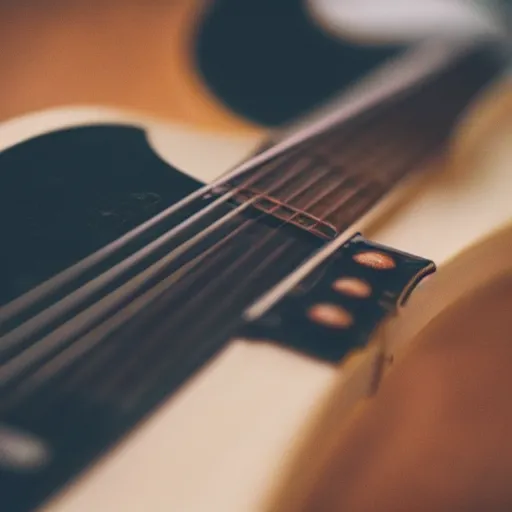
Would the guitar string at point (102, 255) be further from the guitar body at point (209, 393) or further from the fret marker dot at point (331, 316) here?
the fret marker dot at point (331, 316)

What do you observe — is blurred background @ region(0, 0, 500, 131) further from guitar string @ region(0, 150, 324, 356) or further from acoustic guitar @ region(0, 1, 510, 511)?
guitar string @ region(0, 150, 324, 356)

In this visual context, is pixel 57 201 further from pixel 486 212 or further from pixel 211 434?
pixel 486 212

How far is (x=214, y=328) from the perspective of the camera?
1.14 ft

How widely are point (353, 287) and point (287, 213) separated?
9cm

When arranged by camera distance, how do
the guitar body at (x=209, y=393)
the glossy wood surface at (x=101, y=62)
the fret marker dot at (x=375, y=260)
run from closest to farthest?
1. the guitar body at (x=209, y=393)
2. the fret marker dot at (x=375, y=260)
3. the glossy wood surface at (x=101, y=62)

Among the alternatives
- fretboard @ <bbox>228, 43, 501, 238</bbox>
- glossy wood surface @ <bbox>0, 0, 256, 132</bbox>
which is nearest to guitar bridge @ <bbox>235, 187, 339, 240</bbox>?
fretboard @ <bbox>228, 43, 501, 238</bbox>

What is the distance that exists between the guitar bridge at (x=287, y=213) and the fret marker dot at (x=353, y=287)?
0.16 feet

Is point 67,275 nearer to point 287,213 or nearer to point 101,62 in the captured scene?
point 287,213

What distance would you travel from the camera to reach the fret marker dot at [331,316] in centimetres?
35

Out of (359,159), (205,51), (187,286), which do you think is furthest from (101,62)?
(187,286)

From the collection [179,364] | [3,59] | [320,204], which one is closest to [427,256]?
[320,204]

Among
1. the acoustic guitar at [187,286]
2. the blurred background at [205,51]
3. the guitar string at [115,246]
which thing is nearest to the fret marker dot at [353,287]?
the acoustic guitar at [187,286]

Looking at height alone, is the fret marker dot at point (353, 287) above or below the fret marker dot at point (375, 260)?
below

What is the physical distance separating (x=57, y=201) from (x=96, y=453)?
0.64 feet
